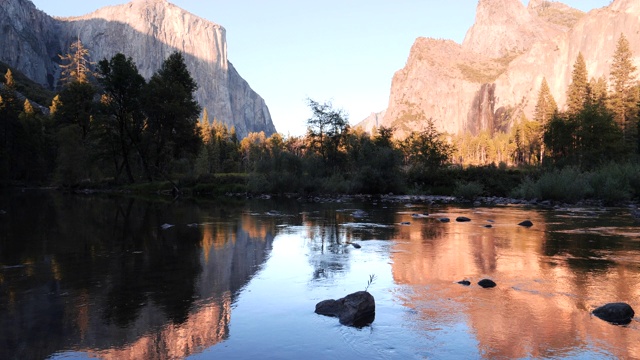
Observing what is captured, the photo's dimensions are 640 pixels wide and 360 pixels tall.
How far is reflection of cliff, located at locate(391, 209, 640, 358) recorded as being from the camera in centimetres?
705

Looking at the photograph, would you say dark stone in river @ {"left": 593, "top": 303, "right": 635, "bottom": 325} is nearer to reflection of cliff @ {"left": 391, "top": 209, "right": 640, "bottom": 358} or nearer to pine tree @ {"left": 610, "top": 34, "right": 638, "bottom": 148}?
reflection of cliff @ {"left": 391, "top": 209, "right": 640, "bottom": 358}

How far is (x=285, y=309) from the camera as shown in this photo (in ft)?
29.0

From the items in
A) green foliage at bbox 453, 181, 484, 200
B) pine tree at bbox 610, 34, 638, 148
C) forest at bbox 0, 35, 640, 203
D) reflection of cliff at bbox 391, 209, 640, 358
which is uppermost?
pine tree at bbox 610, 34, 638, 148

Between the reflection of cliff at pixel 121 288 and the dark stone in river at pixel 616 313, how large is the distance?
7044 millimetres

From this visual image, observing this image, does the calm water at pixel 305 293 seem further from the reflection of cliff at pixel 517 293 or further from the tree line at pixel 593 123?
the tree line at pixel 593 123

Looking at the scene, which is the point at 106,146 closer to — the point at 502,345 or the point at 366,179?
the point at 366,179

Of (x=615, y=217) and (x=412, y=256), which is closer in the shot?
(x=412, y=256)

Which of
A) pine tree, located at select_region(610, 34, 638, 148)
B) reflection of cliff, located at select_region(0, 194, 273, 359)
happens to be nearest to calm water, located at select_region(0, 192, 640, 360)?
reflection of cliff, located at select_region(0, 194, 273, 359)

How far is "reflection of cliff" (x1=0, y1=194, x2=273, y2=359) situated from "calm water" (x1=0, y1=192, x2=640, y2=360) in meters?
0.04

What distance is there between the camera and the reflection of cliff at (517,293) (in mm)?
7051

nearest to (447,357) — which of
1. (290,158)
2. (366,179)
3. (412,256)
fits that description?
(412,256)

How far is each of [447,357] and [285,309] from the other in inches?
140

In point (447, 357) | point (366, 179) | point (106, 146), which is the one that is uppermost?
point (106, 146)

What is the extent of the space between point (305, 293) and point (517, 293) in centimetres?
489
